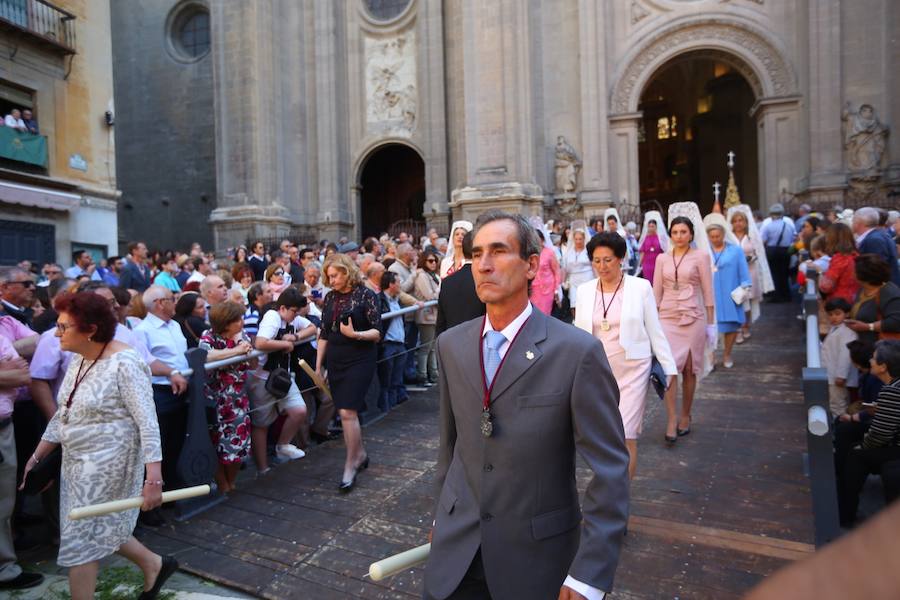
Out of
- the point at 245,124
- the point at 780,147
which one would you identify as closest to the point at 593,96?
the point at 780,147

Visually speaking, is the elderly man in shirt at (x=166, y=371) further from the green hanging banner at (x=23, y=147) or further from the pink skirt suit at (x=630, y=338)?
the green hanging banner at (x=23, y=147)

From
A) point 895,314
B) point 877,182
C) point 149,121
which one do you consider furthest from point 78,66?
point 877,182

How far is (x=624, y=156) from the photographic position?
22172 millimetres

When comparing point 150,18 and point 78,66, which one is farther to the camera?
point 150,18

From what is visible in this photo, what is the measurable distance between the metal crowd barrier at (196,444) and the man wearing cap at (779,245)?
12559mm

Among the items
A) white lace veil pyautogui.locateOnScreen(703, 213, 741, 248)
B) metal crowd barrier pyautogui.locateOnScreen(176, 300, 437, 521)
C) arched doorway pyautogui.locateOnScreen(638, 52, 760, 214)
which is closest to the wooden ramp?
metal crowd barrier pyautogui.locateOnScreen(176, 300, 437, 521)

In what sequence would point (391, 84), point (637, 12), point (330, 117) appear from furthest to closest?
point (330, 117)
point (391, 84)
point (637, 12)

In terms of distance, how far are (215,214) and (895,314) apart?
2126cm

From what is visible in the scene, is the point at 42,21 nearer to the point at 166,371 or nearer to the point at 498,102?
the point at 498,102

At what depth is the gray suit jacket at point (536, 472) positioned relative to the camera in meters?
2.30

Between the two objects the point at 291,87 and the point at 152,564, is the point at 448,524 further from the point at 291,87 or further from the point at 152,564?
the point at 291,87

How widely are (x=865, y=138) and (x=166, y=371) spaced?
2114cm

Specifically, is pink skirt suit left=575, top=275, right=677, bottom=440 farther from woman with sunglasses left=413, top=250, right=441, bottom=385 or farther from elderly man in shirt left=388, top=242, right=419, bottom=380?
woman with sunglasses left=413, top=250, right=441, bottom=385

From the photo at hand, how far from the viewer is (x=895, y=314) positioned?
5.91 meters
